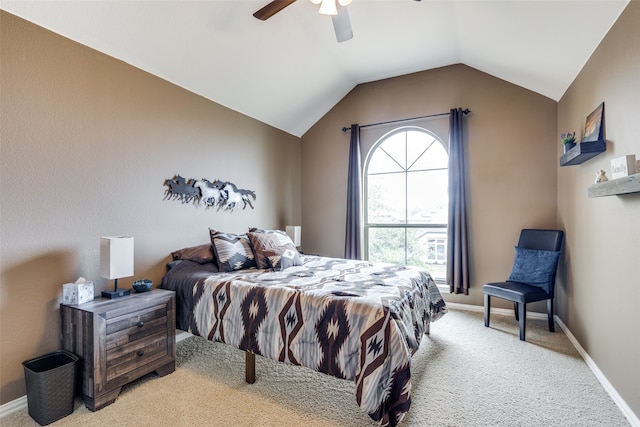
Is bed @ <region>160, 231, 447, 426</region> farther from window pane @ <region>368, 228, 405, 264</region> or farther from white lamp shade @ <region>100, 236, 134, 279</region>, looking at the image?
window pane @ <region>368, 228, 405, 264</region>

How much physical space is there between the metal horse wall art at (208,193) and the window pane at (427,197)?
234 cm

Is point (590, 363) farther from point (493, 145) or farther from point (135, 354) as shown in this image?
point (135, 354)

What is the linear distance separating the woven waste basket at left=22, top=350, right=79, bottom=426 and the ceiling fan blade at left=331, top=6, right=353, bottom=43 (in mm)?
3058

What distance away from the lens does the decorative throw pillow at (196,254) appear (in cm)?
299

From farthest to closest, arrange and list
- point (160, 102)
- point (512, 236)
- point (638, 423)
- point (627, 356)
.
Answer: point (512, 236), point (160, 102), point (627, 356), point (638, 423)

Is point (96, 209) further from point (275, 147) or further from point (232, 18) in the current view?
point (275, 147)

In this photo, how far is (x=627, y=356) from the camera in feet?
6.24

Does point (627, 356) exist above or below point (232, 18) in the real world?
below

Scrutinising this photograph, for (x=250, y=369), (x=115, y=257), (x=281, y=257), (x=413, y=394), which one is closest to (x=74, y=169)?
(x=115, y=257)

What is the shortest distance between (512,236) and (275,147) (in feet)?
11.4

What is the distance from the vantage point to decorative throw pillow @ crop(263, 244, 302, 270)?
3.01 meters

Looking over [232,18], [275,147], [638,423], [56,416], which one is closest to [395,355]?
[638,423]

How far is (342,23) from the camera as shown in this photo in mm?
2406

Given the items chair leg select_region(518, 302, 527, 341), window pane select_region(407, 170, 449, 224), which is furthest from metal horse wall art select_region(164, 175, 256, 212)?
chair leg select_region(518, 302, 527, 341)
